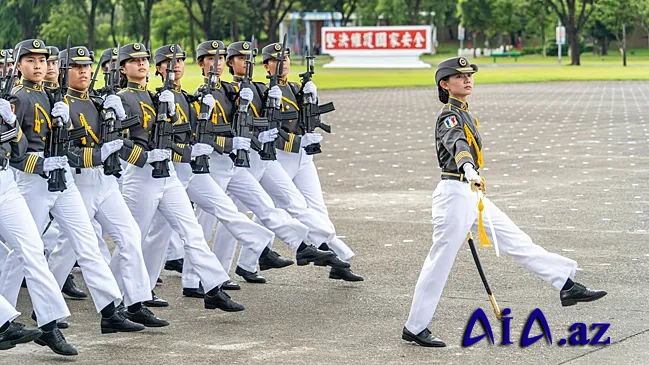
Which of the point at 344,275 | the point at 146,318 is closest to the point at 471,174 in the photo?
the point at 146,318

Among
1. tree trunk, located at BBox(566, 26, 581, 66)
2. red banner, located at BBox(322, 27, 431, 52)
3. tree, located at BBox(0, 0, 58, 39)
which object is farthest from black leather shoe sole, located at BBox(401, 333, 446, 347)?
tree, located at BBox(0, 0, 58, 39)

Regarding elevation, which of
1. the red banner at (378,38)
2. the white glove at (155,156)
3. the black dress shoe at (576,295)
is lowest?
the red banner at (378,38)

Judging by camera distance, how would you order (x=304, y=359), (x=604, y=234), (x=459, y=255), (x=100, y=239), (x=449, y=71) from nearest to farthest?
(x=304, y=359)
(x=449, y=71)
(x=100, y=239)
(x=459, y=255)
(x=604, y=234)

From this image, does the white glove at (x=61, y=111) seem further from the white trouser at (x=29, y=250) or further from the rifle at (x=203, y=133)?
the rifle at (x=203, y=133)

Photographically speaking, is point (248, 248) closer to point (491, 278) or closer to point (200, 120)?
point (200, 120)

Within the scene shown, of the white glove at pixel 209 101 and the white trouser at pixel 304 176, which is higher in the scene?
the white glove at pixel 209 101

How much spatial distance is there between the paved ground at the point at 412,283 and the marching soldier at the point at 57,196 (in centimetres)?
29

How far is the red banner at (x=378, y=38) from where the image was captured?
225 feet

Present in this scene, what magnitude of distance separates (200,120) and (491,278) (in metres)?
2.74

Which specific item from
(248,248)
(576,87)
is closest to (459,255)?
(248,248)

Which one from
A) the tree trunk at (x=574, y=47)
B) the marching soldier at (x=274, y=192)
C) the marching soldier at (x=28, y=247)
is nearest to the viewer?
the marching soldier at (x=28, y=247)

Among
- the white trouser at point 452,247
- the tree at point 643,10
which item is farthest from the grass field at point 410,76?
the white trouser at point 452,247

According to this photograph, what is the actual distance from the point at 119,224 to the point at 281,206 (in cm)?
224

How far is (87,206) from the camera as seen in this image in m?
8.98
